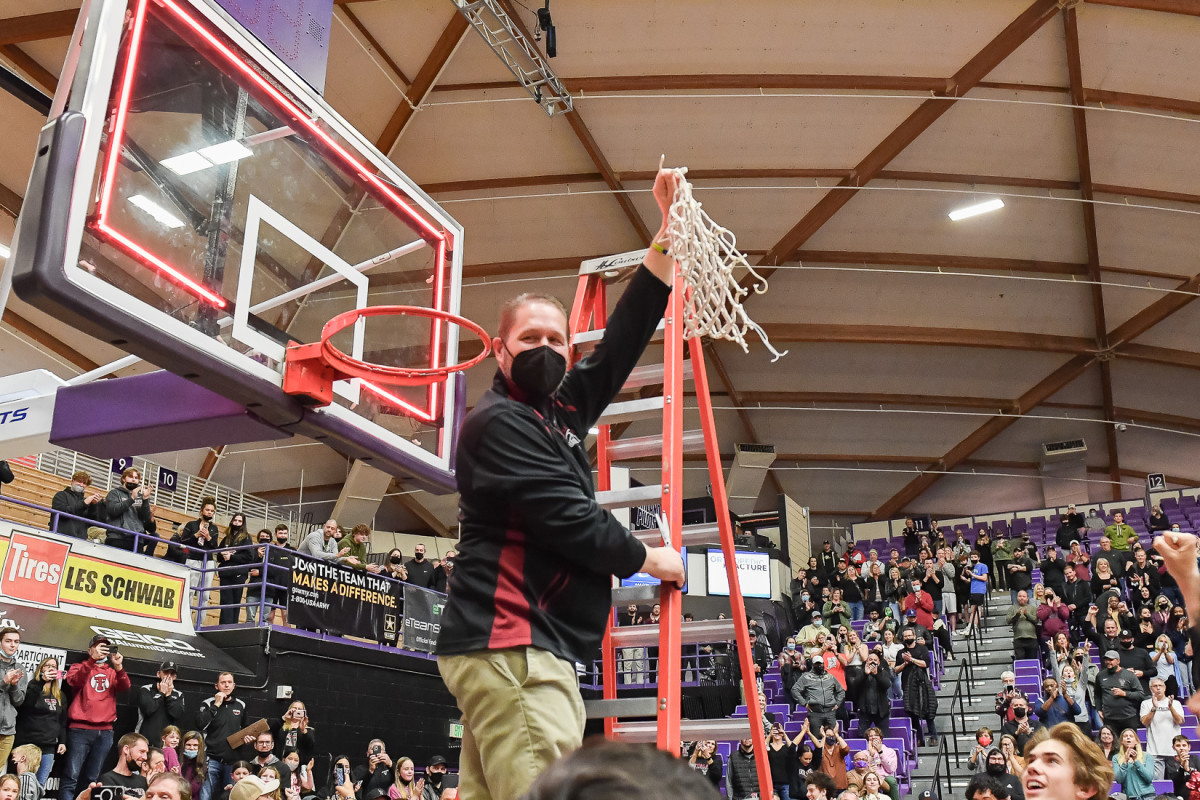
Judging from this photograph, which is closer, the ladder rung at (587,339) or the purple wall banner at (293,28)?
the ladder rung at (587,339)

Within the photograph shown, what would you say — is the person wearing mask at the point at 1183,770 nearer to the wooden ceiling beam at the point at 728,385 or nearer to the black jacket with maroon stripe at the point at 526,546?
the black jacket with maroon stripe at the point at 526,546

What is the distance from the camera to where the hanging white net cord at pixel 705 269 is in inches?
122

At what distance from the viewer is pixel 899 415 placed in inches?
945

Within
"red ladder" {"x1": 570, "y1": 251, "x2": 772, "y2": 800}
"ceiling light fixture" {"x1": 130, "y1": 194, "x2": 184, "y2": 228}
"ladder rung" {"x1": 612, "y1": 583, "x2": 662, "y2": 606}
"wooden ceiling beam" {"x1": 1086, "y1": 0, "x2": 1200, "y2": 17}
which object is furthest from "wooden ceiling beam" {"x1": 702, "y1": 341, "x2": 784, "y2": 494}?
"ceiling light fixture" {"x1": 130, "y1": 194, "x2": 184, "y2": 228}

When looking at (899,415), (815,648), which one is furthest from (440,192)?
(899,415)

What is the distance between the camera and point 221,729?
427 inches

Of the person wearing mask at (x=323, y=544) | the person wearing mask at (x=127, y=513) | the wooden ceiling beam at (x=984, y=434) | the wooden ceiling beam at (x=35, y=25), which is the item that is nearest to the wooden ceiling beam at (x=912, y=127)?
the wooden ceiling beam at (x=984, y=434)

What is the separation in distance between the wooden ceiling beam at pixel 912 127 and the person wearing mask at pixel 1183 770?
860 cm

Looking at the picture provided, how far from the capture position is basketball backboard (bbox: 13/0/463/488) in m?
3.30

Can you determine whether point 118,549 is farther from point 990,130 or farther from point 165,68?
point 990,130

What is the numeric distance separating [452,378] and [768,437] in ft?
66.6

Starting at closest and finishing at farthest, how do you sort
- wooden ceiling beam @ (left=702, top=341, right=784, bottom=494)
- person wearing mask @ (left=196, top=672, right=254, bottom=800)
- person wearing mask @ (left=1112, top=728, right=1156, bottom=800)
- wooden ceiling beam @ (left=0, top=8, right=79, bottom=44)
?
person wearing mask @ (left=196, top=672, right=254, bottom=800) → person wearing mask @ (left=1112, top=728, right=1156, bottom=800) → wooden ceiling beam @ (left=0, top=8, right=79, bottom=44) → wooden ceiling beam @ (left=702, top=341, right=784, bottom=494)

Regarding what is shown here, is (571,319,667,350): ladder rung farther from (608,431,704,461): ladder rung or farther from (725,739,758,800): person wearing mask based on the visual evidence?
(725,739,758,800): person wearing mask

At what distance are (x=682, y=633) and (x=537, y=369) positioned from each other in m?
1.67
